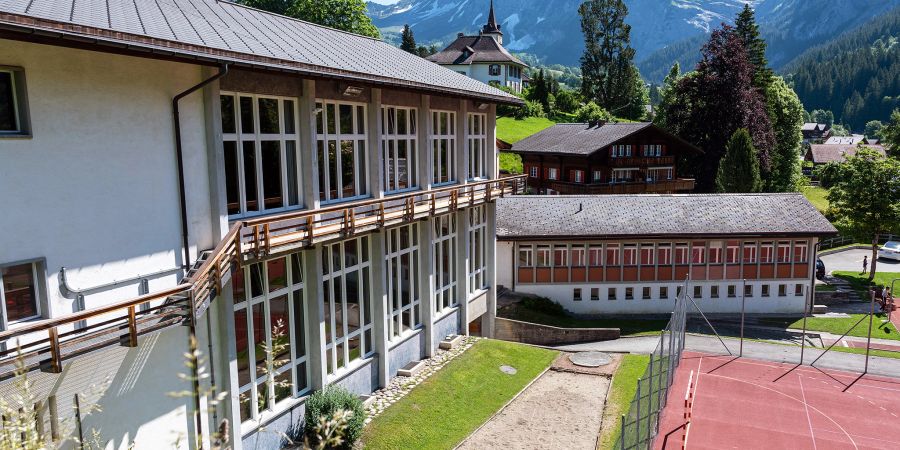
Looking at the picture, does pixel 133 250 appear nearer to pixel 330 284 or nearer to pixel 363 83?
pixel 330 284

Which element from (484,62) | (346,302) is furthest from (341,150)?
(484,62)

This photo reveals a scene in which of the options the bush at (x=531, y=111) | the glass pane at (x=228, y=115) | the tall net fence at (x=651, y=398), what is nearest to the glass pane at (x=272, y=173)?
the glass pane at (x=228, y=115)

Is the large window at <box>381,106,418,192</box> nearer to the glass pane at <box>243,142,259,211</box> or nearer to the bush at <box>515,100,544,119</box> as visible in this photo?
the glass pane at <box>243,142,259,211</box>

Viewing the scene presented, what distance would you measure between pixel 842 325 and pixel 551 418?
2258 centimetres

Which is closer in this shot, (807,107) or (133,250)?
(133,250)

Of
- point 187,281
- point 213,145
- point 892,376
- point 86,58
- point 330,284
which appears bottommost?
point 892,376

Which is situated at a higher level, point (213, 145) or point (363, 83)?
point (363, 83)

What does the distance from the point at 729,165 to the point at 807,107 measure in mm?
171353

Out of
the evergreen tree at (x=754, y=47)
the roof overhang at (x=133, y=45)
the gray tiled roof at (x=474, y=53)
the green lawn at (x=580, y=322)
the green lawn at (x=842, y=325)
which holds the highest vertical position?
the gray tiled roof at (x=474, y=53)

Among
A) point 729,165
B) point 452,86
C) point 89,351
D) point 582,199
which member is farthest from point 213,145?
point 729,165

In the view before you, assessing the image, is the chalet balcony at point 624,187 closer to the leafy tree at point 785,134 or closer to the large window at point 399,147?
the leafy tree at point 785,134

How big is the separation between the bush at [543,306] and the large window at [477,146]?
8.53 m

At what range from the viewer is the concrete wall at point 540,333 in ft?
94.0

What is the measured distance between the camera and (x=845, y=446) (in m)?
20.0
